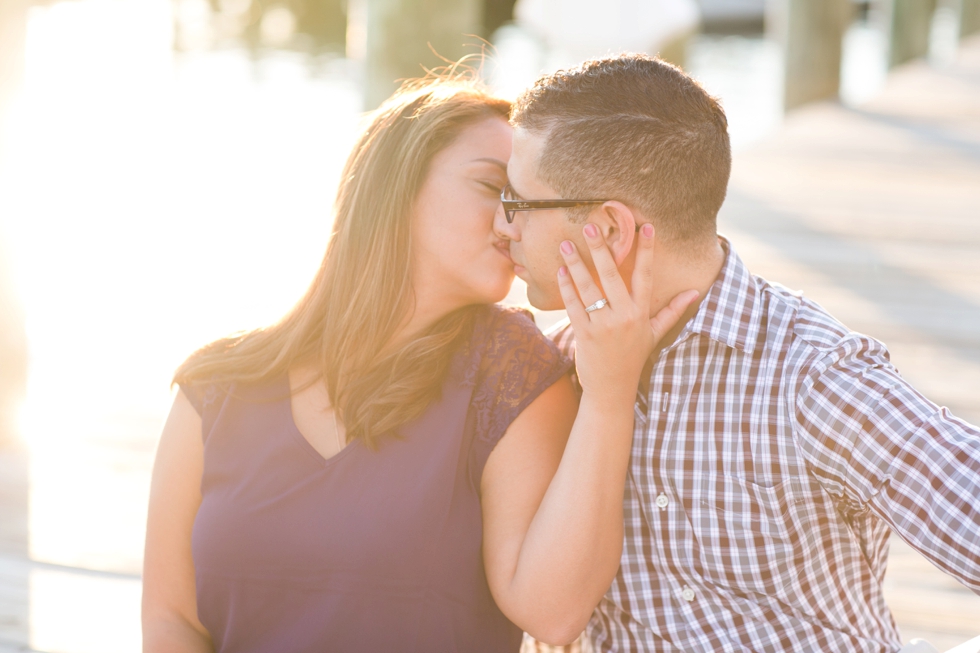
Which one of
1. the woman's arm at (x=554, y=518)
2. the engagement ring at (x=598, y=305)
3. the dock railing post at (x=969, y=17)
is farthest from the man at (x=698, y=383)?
the dock railing post at (x=969, y=17)

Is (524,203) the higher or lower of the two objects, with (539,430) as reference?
higher

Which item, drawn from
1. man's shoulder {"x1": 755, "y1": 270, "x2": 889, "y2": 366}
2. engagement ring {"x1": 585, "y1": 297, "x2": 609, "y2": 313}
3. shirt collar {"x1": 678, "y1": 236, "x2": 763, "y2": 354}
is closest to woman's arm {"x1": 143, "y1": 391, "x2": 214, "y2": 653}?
engagement ring {"x1": 585, "y1": 297, "x2": 609, "y2": 313}

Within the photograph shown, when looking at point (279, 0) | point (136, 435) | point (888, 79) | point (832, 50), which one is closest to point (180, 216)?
point (136, 435)

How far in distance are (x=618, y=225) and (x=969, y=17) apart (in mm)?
14833

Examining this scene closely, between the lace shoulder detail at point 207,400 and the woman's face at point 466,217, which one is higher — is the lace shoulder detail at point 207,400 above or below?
below

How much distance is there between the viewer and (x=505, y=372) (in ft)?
5.79

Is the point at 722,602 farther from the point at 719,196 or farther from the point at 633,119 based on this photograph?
the point at 633,119

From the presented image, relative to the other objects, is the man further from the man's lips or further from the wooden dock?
the wooden dock

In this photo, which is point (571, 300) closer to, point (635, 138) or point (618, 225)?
point (618, 225)

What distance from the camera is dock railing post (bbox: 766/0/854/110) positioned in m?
8.82

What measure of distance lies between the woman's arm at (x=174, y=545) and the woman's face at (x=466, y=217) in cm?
51

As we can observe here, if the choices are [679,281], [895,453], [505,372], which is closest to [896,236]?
[679,281]

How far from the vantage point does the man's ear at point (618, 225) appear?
65.6 inches

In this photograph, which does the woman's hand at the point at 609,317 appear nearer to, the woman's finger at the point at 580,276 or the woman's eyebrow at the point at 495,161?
the woman's finger at the point at 580,276
